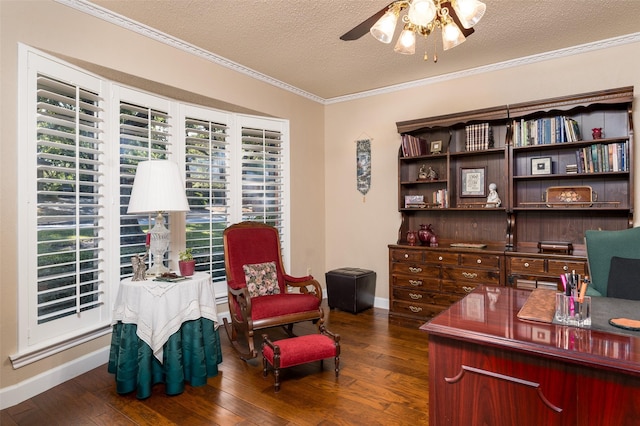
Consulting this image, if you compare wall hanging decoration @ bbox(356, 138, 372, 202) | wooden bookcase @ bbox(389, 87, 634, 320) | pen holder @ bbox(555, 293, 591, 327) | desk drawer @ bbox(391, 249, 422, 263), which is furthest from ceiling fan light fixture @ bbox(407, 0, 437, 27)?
wall hanging decoration @ bbox(356, 138, 372, 202)

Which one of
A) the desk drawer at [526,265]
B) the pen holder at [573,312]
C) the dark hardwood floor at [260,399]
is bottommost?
the dark hardwood floor at [260,399]

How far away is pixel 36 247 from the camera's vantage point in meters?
2.61

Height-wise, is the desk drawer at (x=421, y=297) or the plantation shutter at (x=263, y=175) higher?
the plantation shutter at (x=263, y=175)

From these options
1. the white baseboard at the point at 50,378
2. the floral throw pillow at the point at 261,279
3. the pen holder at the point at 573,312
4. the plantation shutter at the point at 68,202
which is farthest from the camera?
the floral throw pillow at the point at 261,279

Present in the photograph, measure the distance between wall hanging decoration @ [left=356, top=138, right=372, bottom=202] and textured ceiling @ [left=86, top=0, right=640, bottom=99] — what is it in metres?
0.96

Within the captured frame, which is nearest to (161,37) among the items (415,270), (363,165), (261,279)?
(261,279)

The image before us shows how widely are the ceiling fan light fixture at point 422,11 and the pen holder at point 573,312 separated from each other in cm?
149

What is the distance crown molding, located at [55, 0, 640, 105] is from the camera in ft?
9.71

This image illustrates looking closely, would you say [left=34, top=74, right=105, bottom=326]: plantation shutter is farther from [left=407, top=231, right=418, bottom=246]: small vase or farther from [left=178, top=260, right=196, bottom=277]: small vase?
[left=407, top=231, right=418, bottom=246]: small vase

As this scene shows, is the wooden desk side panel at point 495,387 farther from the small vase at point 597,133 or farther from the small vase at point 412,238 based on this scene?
the small vase at point 597,133

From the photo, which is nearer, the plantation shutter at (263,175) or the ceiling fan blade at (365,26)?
the ceiling fan blade at (365,26)

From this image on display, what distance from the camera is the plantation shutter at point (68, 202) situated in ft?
8.72

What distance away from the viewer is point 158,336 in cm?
256

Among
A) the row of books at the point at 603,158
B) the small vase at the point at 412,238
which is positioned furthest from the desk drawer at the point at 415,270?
the row of books at the point at 603,158
